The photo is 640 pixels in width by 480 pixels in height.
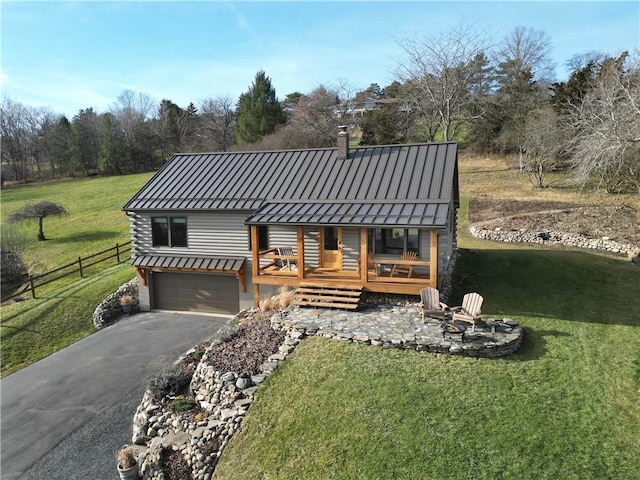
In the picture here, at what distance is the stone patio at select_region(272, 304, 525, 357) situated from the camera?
33.5 feet

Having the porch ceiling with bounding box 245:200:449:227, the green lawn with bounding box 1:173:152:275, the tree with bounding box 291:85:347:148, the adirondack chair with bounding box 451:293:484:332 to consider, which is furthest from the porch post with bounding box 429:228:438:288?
the tree with bounding box 291:85:347:148

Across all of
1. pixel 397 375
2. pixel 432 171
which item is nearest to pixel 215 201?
pixel 432 171

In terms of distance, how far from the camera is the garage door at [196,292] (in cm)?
1709

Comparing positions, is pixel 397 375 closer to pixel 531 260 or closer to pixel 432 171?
pixel 432 171

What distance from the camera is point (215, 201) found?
16391mm

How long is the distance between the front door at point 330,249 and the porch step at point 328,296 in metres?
1.28

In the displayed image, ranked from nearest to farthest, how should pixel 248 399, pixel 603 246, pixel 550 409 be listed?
1. pixel 550 409
2. pixel 248 399
3. pixel 603 246

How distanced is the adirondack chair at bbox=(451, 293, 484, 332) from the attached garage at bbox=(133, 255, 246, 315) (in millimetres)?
8356

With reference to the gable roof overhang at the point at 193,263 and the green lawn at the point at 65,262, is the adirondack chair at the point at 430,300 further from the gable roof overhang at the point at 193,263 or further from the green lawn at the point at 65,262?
the green lawn at the point at 65,262

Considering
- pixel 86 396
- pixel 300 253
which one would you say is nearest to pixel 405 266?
pixel 300 253

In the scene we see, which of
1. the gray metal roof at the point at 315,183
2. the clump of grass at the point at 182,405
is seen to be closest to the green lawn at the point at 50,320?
the gray metal roof at the point at 315,183

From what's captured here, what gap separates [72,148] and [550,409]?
59.2 m

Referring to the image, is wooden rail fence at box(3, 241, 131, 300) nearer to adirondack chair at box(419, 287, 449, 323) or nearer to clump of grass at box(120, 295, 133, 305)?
clump of grass at box(120, 295, 133, 305)

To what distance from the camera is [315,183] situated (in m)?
15.8
